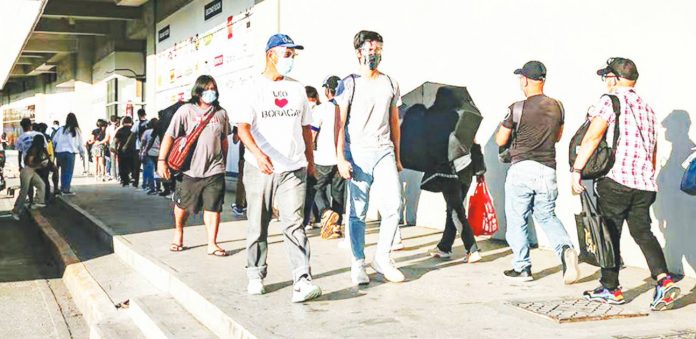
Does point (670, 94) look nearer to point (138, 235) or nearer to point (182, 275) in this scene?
point (182, 275)

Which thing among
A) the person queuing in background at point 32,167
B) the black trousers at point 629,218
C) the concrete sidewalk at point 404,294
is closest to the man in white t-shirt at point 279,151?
the concrete sidewalk at point 404,294

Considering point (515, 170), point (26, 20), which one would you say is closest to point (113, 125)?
point (26, 20)

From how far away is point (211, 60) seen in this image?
627 inches

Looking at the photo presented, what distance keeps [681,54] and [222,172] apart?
13.9 ft

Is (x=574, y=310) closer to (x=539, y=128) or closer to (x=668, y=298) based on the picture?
(x=668, y=298)

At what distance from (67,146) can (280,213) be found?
10.9 m

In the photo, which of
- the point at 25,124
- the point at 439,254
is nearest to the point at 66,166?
the point at 25,124

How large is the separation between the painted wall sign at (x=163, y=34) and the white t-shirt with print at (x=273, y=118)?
49.2 ft

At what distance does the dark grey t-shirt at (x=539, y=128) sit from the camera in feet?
18.5

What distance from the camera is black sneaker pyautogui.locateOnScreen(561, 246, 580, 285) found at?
5.59 metres

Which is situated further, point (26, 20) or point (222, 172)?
point (26, 20)

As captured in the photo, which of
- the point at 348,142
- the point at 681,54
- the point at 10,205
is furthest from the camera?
the point at 10,205

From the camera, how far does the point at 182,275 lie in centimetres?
603

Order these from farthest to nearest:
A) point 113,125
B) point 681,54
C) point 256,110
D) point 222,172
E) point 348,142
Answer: point 113,125 < point 222,172 < point 681,54 < point 348,142 < point 256,110
